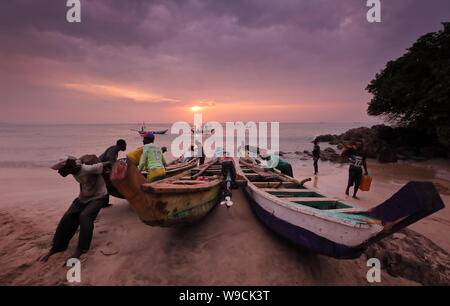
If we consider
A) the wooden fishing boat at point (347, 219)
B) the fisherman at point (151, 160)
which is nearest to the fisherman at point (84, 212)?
the fisherman at point (151, 160)

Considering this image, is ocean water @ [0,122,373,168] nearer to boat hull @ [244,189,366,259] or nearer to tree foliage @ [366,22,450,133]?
tree foliage @ [366,22,450,133]

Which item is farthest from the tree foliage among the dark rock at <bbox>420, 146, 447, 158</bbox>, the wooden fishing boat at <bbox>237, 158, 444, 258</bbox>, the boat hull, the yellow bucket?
the boat hull

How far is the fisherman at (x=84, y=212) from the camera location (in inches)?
140

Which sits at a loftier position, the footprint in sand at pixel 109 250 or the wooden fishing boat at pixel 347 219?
the wooden fishing boat at pixel 347 219

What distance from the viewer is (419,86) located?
48.0 feet

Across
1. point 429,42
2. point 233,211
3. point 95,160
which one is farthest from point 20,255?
point 429,42

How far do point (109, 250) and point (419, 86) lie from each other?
2305 cm

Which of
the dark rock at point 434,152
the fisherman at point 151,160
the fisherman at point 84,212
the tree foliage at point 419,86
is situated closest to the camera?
the fisherman at point 84,212

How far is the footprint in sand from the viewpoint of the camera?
12.6 feet

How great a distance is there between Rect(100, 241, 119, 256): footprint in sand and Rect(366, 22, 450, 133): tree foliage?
19.6m

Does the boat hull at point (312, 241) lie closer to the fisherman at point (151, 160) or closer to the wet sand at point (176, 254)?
the wet sand at point (176, 254)

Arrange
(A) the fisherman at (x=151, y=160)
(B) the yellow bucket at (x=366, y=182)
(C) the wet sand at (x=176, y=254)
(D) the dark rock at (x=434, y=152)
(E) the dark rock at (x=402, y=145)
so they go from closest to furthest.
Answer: (C) the wet sand at (x=176, y=254)
(A) the fisherman at (x=151, y=160)
(B) the yellow bucket at (x=366, y=182)
(D) the dark rock at (x=434, y=152)
(E) the dark rock at (x=402, y=145)

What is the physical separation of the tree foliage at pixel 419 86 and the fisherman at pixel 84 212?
19563mm
